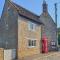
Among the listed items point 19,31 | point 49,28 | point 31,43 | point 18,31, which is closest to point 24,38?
point 19,31

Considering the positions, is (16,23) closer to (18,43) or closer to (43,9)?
(18,43)

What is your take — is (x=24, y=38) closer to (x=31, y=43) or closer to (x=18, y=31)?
(x=18, y=31)

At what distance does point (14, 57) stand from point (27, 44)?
14.8 feet

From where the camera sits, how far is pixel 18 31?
25.6 meters

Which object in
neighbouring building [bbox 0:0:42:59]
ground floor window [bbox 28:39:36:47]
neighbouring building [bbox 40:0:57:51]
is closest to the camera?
neighbouring building [bbox 0:0:42:59]

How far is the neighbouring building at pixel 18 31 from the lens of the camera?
25.8 m

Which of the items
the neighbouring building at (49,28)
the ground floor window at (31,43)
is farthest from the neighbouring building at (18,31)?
the neighbouring building at (49,28)

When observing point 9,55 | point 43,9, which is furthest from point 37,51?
point 43,9

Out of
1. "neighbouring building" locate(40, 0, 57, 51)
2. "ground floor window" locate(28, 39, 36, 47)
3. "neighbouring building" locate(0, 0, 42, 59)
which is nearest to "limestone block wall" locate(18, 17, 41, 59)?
"neighbouring building" locate(0, 0, 42, 59)

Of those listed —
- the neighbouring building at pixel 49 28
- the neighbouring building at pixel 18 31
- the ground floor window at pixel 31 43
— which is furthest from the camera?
the neighbouring building at pixel 49 28

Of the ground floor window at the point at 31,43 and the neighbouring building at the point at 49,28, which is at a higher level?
the neighbouring building at the point at 49,28

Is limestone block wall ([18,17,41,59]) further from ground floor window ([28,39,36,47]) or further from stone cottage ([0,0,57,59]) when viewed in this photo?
ground floor window ([28,39,36,47])

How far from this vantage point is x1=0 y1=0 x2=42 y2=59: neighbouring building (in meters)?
25.8

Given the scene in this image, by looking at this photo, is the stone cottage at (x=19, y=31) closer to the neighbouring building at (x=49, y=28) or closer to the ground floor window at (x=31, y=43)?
the ground floor window at (x=31, y=43)
